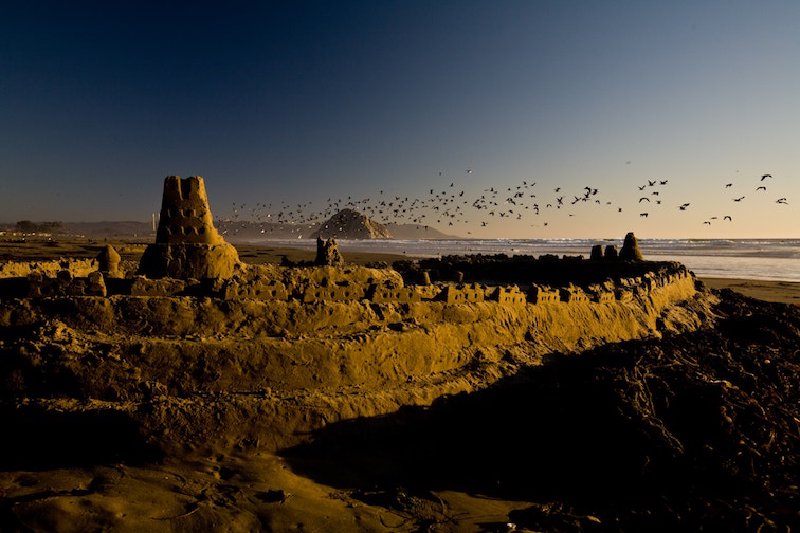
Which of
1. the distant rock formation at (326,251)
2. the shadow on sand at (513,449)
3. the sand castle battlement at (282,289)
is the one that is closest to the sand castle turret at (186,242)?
the sand castle battlement at (282,289)

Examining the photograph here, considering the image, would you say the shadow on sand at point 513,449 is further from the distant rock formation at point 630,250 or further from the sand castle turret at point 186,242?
the distant rock formation at point 630,250

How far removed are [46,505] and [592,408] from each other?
7.43 meters

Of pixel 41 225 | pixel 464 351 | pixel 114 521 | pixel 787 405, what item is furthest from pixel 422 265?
pixel 41 225

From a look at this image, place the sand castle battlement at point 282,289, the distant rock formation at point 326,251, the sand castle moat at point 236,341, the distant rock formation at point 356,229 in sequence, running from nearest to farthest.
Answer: the sand castle moat at point 236,341 → the sand castle battlement at point 282,289 → the distant rock formation at point 326,251 → the distant rock formation at point 356,229

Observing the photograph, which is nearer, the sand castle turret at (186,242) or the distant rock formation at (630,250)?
the sand castle turret at (186,242)

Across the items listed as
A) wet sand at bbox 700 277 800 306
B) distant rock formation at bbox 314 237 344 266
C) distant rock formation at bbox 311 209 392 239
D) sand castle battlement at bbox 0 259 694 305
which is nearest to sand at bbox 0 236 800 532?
sand castle battlement at bbox 0 259 694 305

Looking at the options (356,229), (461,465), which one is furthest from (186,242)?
(356,229)

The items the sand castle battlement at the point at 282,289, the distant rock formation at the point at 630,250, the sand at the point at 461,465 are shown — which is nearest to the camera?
the sand at the point at 461,465

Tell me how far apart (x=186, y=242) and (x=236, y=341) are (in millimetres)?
4048

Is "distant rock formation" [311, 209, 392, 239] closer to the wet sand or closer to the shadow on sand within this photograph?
the wet sand

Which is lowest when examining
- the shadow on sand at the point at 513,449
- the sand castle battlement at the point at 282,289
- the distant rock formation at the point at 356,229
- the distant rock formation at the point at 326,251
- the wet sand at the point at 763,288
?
the shadow on sand at the point at 513,449

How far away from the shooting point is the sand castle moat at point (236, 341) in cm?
703

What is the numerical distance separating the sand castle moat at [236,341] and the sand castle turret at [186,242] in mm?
31

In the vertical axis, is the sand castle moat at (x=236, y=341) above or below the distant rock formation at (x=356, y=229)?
below
